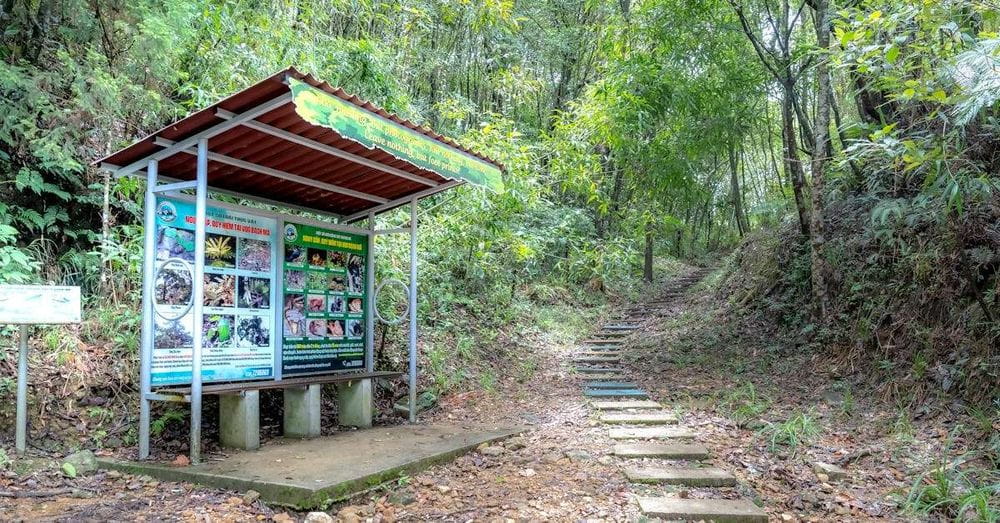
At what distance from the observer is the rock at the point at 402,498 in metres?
3.64

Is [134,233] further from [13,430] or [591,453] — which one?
[591,453]

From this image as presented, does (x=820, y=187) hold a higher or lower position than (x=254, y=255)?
higher

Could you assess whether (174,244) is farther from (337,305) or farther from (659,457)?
(659,457)

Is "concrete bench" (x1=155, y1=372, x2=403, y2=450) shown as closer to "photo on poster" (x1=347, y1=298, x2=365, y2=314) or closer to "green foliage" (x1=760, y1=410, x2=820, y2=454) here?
"photo on poster" (x1=347, y1=298, x2=365, y2=314)

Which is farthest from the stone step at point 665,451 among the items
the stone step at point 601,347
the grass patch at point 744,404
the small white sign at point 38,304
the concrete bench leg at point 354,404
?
the stone step at point 601,347

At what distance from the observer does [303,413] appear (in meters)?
5.16

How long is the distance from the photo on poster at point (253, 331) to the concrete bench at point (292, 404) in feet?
1.13

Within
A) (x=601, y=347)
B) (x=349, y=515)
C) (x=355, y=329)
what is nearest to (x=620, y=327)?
(x=601, y=347)

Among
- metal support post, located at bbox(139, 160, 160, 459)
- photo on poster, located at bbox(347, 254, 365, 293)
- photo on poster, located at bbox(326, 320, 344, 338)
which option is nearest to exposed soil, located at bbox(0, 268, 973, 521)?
metal support post, located at bbox(139, 160, 160, 459)

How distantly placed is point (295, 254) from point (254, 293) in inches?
22.4

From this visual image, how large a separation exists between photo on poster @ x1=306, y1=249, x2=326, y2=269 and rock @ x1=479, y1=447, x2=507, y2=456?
240cm

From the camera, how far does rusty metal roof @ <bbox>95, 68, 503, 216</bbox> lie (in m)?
4.01

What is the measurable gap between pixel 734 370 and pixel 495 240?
12.6ft

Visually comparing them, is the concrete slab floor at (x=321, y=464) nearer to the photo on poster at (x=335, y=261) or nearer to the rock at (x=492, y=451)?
the rock at (x=492, y=451)
